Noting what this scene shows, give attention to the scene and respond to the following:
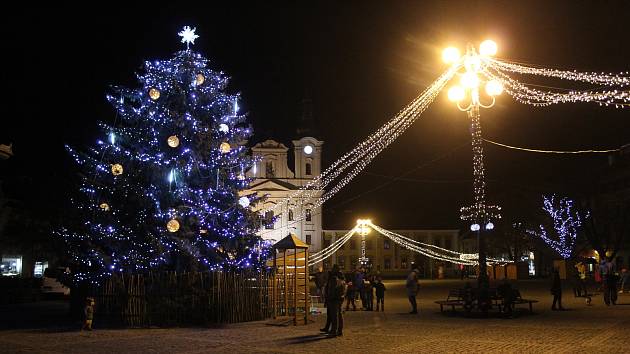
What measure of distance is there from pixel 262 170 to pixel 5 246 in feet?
126

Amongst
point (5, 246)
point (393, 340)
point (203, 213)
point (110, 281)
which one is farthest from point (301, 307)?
point (5, 246)

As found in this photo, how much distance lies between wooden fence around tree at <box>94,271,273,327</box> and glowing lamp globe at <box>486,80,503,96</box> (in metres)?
9.47

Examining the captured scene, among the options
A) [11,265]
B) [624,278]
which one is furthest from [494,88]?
[11,265]

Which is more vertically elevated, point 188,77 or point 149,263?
point 188,77

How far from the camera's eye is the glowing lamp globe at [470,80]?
19609 millimetres

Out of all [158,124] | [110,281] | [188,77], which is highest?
[188,77]

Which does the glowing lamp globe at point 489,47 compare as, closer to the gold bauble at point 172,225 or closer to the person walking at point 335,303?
the person walking at point 335,303

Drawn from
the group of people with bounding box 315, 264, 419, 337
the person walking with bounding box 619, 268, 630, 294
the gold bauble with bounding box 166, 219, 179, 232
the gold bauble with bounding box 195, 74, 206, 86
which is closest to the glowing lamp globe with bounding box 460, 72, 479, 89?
the group of people with bounding box 315, 264, 419, 337

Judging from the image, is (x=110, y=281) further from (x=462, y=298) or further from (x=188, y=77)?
(x=462, y=298)

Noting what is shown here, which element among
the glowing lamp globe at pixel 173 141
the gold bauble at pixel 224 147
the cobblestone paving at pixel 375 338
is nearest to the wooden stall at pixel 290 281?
the cobblestone paving at pixel 375 338

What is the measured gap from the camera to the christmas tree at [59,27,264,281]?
2009 cm

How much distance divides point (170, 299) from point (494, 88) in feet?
37.5

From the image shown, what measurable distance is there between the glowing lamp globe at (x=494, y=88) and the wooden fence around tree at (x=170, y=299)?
31.1 feet

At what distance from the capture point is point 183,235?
19.9m
